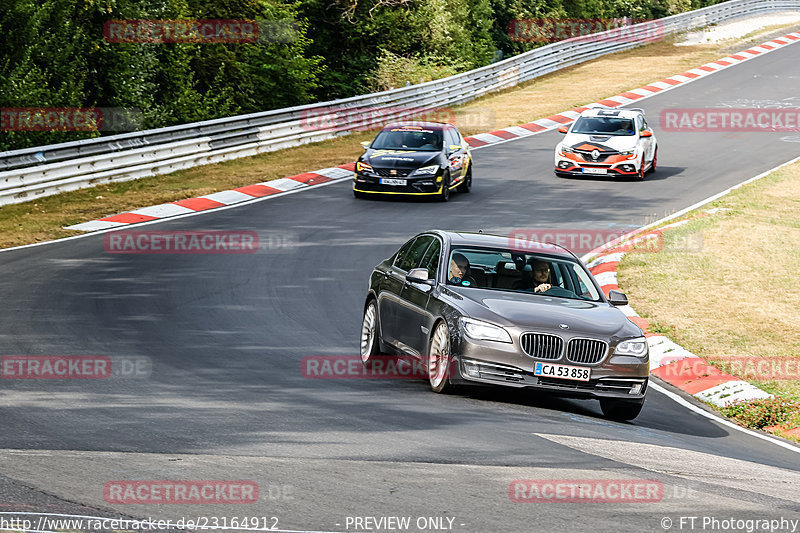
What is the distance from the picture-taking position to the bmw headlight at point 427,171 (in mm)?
24234

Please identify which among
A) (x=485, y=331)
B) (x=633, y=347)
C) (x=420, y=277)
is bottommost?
(x=633, y=347)

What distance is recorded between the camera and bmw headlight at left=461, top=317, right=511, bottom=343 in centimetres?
998

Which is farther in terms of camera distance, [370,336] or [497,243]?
[370,336]

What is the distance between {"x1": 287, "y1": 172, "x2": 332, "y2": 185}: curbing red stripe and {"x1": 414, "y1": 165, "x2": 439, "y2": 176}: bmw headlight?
3424 millimetres

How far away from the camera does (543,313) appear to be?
33.7ft

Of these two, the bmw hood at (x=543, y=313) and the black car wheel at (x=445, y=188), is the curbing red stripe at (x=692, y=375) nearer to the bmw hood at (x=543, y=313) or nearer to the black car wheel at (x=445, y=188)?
the bmw hood at (x=543, y=313)

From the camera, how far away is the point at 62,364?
433 inches

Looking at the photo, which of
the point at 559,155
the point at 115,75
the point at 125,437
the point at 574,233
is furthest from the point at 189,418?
the point at 115,75

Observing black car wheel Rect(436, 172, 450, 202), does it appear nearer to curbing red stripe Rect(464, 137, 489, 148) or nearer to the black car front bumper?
the black car front bumper

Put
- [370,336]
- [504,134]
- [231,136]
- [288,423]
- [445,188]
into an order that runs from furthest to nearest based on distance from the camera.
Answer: [504,134] < [231,136] < [445,188] < [370,336] < [288,423]

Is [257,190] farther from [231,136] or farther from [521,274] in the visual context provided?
[521,274]

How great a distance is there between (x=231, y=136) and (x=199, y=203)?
643 centimetres

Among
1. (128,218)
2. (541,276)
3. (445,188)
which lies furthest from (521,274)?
(445,188)

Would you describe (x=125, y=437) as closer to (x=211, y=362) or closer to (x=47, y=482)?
(x=47, y=482)
